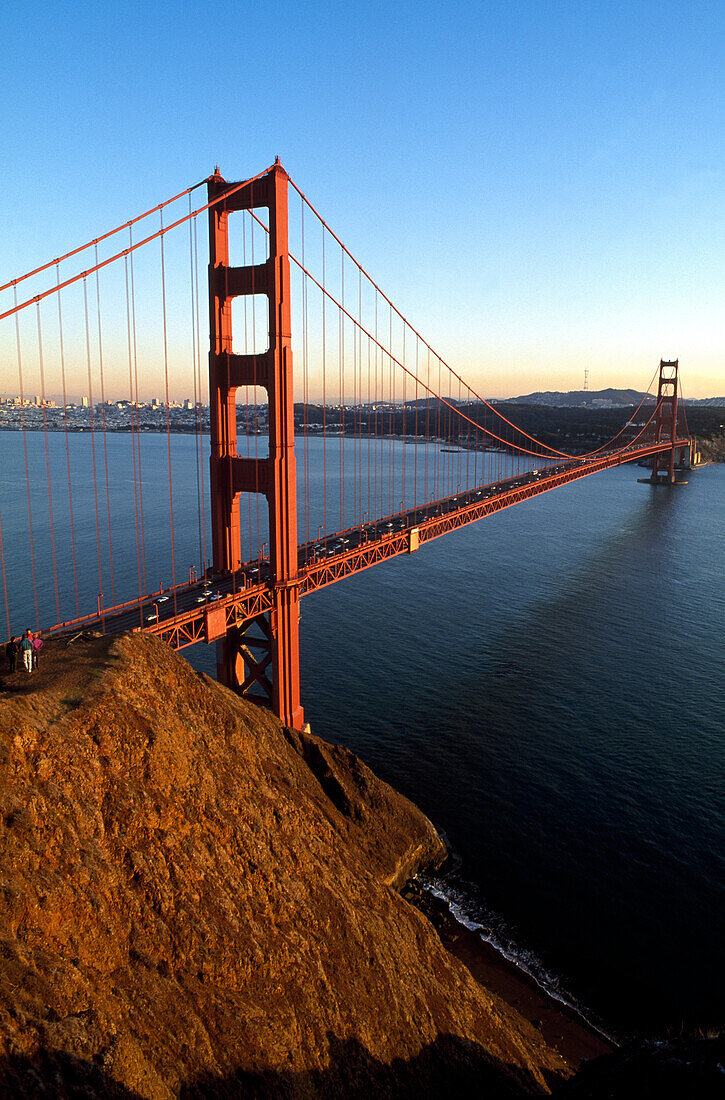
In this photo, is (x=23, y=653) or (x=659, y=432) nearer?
(x=23, y=653)

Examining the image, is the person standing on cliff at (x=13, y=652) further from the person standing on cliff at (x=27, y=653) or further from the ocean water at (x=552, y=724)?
the ocean water at (x=552, y=724)

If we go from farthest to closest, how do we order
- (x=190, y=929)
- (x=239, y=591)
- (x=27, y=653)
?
1. (x=239, y=591)
2. (x=27, y=653)
3. (x=190, y=929)

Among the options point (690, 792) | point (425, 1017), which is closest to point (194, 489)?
point (690, 792)

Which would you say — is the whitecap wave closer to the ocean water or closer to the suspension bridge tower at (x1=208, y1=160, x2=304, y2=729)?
the ocean water

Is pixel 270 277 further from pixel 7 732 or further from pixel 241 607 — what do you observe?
pixel 7 732

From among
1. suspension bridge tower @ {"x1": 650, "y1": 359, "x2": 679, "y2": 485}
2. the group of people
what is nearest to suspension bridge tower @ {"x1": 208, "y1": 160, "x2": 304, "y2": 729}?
the group of people

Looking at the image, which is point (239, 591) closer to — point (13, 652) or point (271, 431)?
point (271, 431)

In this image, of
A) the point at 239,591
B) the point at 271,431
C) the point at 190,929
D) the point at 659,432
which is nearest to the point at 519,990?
the point at 190,929
